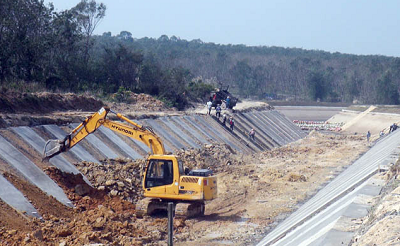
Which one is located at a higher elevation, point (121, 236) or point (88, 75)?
point (88, 75)

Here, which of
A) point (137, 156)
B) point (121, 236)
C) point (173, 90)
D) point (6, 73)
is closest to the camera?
point (121, 236)

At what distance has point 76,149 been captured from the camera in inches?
923

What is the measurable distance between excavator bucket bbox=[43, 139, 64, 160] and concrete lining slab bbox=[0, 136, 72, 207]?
0.61 metres

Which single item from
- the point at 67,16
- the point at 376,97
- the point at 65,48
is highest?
the point at 67,16

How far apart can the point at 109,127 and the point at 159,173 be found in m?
2.61

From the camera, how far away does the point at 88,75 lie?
165ft

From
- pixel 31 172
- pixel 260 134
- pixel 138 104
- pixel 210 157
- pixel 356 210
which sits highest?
pixel 138 104

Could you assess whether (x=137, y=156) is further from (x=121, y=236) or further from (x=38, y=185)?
(x=121, y=236)

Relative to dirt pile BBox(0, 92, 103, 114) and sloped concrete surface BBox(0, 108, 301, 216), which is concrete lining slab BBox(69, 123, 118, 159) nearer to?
sloped concrete surface BBox(0, 108, 301, 216)

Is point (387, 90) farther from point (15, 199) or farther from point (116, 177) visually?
point (15, 199)

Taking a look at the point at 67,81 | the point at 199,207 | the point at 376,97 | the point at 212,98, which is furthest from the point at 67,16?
the point at 376,97

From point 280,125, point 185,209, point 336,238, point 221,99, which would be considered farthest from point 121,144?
point 280,125

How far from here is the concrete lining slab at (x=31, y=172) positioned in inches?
712

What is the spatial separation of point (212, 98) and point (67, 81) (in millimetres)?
13295
